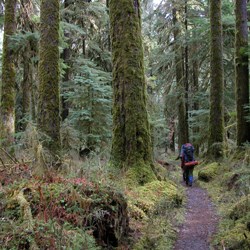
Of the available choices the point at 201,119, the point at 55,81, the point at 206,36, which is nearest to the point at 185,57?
the point at 206,36

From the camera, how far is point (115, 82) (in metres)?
8.78

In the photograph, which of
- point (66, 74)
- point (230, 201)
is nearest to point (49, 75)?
point (230, 201)

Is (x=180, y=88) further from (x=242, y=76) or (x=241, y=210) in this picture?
(x=241, y=210)

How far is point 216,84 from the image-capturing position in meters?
14.7

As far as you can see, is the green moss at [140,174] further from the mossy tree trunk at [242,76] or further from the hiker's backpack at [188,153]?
the mossy tree trunk at [242,76]

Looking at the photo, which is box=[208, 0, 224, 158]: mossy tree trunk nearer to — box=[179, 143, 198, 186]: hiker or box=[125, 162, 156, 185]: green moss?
box=[179, 143, 198, 186]: hiker

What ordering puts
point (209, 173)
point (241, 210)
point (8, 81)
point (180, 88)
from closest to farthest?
point (241, 210), point (8, 81), point (209, 173), point (180, 88)

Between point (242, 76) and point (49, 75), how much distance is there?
7.80 meters

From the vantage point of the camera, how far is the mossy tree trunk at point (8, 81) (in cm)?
1079

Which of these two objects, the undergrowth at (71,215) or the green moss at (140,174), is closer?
the undergrowth at (71,215)

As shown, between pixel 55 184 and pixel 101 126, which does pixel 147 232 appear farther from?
pixel 101 126

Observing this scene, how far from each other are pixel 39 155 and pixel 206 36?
16149 mm

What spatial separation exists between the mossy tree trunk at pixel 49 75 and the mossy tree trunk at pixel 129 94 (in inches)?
61.3

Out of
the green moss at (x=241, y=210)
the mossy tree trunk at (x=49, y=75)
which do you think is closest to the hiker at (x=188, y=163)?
the green moss at (x=241, y=210)
